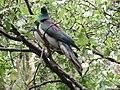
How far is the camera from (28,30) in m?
1.46

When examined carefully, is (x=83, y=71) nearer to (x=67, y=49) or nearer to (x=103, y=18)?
(x=67, y=49)

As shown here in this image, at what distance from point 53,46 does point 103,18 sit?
77cm

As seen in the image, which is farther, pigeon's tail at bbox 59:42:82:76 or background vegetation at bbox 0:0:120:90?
pigeon's tail at bbox 59:42:82:76

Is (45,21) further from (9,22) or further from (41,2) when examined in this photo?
(9,22)

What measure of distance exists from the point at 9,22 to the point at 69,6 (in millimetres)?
1501

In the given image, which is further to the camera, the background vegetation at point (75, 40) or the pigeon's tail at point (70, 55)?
the pigeon's tail at point (70, 55)

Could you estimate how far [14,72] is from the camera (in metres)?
1.60

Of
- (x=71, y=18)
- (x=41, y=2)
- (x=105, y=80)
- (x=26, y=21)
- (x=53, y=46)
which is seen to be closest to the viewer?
(x=26, y=21)

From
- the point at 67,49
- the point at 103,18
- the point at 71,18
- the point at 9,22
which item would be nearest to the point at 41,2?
the point at 71,18

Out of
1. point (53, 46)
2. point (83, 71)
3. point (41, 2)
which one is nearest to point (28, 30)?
point (83, 71)

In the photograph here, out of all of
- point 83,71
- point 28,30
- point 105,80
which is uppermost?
point 28,30

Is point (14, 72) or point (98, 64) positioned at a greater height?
point (14, 72)

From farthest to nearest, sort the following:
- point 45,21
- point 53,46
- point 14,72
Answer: point 45,21
point 53,46
point 14,72

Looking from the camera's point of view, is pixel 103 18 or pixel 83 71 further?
pixel 103 18
